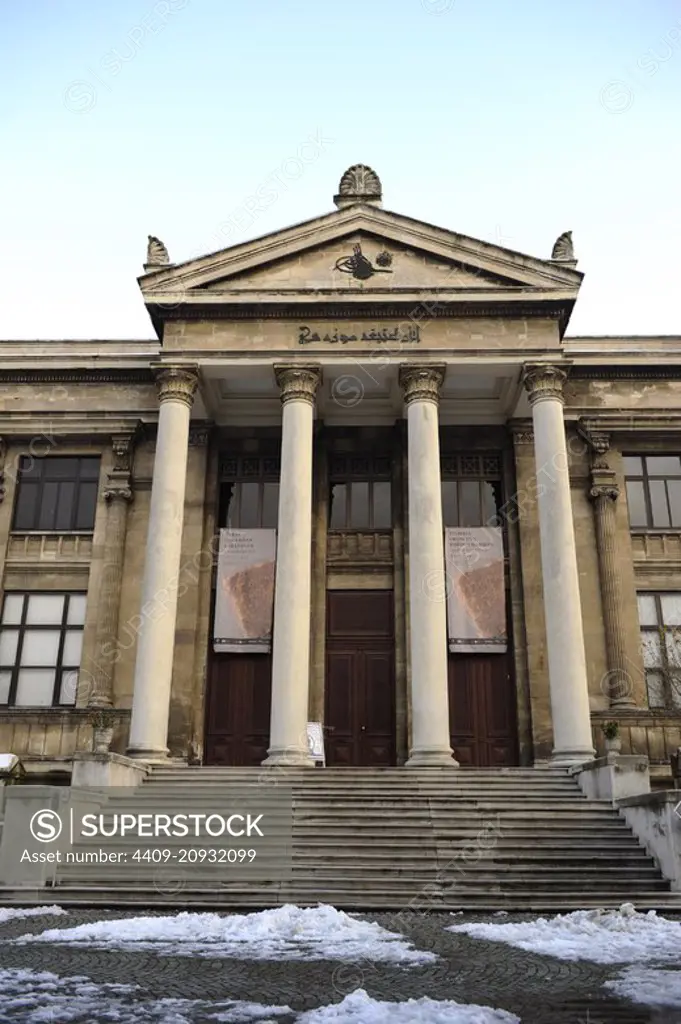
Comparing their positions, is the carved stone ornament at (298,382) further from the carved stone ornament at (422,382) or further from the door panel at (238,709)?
the door panel at (238,709)

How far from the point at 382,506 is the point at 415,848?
12.8m

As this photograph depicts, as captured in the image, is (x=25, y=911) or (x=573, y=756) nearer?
(x=25, y=911)

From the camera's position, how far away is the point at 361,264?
24.3 m

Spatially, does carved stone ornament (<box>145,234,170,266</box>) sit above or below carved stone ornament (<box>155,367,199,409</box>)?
above

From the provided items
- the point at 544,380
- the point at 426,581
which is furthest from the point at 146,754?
the point at 544,380

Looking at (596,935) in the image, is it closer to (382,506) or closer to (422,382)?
(422,382)

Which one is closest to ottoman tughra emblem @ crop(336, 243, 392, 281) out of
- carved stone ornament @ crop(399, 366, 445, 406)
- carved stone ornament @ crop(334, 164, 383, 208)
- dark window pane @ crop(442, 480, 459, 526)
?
carved stone ornament @ crop(334, 164, 383, 208)

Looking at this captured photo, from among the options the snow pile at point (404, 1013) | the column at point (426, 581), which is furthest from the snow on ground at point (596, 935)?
the column at point (426, 581)

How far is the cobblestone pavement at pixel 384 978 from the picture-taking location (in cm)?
700

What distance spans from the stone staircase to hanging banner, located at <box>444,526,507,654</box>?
557cm

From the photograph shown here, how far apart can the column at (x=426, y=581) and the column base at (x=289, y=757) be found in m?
2.37

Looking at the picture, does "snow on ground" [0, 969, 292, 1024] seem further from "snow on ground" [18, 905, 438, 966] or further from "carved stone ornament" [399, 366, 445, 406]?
"carved stone ornament" [399, 366, 445, 406]

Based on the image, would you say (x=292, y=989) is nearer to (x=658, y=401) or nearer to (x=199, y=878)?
(x=199, y=878)

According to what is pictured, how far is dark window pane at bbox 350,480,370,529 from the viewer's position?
2625 centimetres
